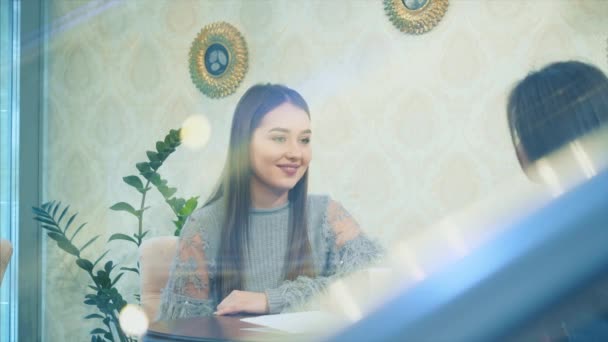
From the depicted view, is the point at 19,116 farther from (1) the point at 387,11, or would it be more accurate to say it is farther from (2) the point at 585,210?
(2) the point at 585,210

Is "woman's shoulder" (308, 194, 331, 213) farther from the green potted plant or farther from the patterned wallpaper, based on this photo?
the green potted plant

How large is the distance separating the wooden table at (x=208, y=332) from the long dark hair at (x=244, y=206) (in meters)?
0.28

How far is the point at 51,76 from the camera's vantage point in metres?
2.18

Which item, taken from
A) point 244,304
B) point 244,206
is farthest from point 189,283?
point 244,206

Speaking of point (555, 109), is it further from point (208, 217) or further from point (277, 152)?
point (277, 152)

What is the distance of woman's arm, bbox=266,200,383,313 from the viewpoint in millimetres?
987

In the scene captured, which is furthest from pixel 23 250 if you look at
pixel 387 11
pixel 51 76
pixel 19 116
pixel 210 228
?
pixel 387 11

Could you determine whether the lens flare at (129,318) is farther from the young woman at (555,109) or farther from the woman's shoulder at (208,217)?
the young woman at (555,109)

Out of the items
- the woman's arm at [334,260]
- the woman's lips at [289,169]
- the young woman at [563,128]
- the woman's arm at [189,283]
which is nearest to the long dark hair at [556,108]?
the young woman at [563,128]

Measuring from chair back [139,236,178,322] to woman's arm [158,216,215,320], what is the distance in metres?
0.36

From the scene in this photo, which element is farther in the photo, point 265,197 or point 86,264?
point 86,264

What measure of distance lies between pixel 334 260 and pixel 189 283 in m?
0.32

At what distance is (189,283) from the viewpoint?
3.46 ft

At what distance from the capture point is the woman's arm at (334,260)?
0.99 metres
